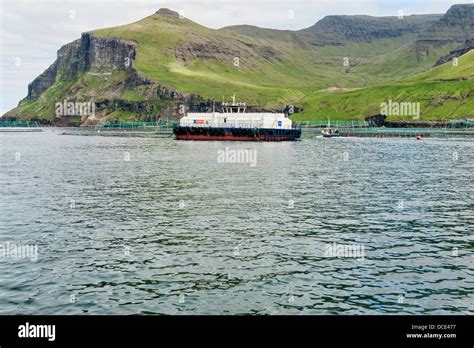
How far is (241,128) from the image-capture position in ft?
589

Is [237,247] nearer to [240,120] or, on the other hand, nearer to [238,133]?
[238,133]

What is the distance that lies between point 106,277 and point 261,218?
686 inches

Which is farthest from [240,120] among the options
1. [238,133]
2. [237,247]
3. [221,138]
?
[237,247]

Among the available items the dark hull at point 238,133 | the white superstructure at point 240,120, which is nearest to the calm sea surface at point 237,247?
the dark hull at point 238,133

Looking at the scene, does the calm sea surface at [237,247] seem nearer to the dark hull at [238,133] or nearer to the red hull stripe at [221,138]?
the dark hull at [238,133]

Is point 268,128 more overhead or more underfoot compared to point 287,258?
more overhead

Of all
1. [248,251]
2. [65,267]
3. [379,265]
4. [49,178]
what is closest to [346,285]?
[379,265]

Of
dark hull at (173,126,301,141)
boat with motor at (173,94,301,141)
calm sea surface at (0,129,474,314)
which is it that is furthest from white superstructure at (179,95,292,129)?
calm sea surface at (0,129,474,314)

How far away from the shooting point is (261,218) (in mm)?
40750

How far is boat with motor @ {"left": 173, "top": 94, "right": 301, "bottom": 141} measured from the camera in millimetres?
177500

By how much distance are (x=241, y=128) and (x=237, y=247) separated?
149m

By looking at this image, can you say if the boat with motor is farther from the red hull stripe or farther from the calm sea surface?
the calm sea surface
